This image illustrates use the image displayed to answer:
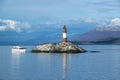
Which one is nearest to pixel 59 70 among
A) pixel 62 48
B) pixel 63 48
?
pixel 63 48

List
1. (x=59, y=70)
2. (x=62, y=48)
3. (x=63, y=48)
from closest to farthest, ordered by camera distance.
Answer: (x=59, y=70)
(x=63, y=48)
(x=62, y=48)

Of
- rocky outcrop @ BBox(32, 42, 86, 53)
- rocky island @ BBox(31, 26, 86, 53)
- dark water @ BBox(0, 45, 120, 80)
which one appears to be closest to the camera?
dark water @ BBox(0, 45, 120, 80)

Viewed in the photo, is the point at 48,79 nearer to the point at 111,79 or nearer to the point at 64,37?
the point at 111,79

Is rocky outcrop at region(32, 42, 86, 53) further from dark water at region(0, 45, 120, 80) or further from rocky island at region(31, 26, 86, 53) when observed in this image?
dark water at region(0, 45, 120, 80)

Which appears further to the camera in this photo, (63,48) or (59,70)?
(63,48)

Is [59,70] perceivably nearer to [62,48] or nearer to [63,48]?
[63,48]

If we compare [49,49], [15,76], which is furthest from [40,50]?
[15,76]

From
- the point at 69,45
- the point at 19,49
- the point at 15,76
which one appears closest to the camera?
the point at 15,76

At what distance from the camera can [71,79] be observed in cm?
3962

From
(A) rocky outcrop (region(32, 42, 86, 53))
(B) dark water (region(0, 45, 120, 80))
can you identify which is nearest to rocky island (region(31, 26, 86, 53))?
(A) rocky outcrop (region(32, 42, 86, 53))

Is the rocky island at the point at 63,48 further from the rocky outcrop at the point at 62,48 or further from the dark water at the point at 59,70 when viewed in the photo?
the dark water at the point at 59,70

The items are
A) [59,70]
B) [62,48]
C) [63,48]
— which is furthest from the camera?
[62,48]

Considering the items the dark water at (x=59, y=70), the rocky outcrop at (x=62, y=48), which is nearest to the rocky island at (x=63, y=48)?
the rocky outcrop at (x=62, y=48)

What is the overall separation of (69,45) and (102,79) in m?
57.2
